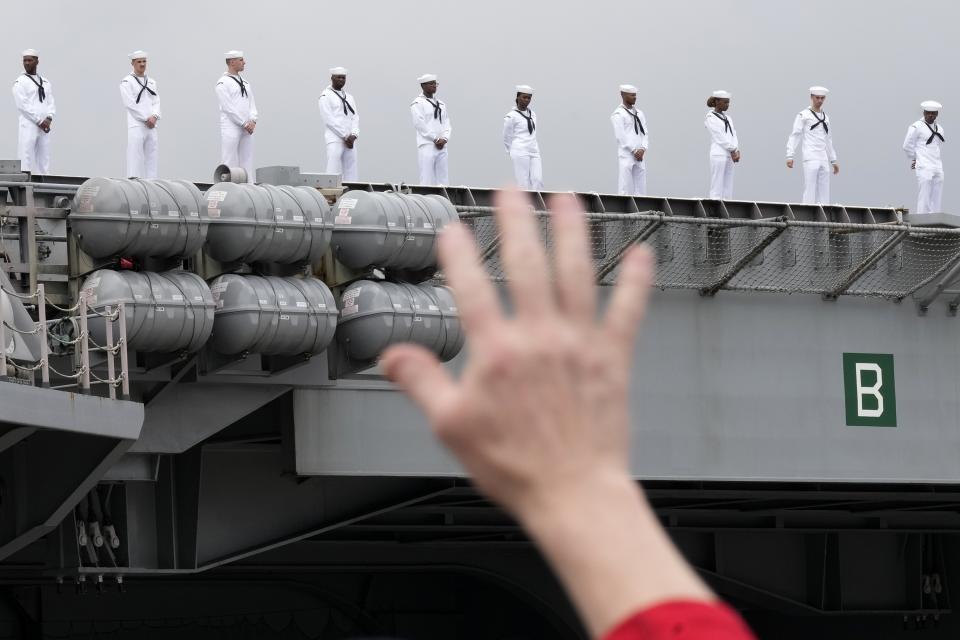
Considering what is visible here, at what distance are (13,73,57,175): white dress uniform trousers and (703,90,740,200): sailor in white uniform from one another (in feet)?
35.5

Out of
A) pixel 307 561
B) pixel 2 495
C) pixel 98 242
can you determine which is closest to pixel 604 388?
pixel 98 242

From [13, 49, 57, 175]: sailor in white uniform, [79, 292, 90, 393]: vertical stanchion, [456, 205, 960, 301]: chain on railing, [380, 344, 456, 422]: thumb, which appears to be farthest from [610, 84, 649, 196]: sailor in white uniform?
[380, 344, 456, 422]: thumb

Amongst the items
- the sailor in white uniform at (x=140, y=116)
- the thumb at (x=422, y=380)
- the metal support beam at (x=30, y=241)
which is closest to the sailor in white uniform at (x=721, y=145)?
the sailor in white uniform at (x=140, y=116)

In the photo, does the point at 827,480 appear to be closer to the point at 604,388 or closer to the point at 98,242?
the point at 98,242

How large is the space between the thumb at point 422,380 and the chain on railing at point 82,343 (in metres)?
12.4

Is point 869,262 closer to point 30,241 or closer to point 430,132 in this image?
point 430,132

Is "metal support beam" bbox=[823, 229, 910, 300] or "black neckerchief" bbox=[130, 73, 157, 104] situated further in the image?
"black neckerchief" bbox=[130, 73, 157, 104]

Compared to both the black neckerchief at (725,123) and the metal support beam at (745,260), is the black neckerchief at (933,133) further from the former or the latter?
the metal support beam at (745,260)

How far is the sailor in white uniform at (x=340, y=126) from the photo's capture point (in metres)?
26.2

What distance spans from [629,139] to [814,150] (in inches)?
140

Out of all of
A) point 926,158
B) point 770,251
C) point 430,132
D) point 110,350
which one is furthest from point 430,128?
point 110,350

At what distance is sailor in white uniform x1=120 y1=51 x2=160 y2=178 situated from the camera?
2520 cm

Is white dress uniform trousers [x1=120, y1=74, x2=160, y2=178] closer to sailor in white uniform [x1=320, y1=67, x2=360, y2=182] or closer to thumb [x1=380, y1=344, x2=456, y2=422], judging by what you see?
sailor in white uniform [x1=320, y1=67, x2=360, y2=182]

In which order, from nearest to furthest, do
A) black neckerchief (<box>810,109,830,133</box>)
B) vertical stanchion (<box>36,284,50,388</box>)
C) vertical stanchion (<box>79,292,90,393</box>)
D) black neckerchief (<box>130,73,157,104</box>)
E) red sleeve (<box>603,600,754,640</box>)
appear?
red sleeve (<box>603,600,754,640</box>), vertical stanchion (<box>36,284,50,388</box>), vertical stanchion (<box>79,292,90,393</box>), black neckerchief (<box>130,73,157,104</box>), black neckerchief (<box>810,109,830,133</box>)
